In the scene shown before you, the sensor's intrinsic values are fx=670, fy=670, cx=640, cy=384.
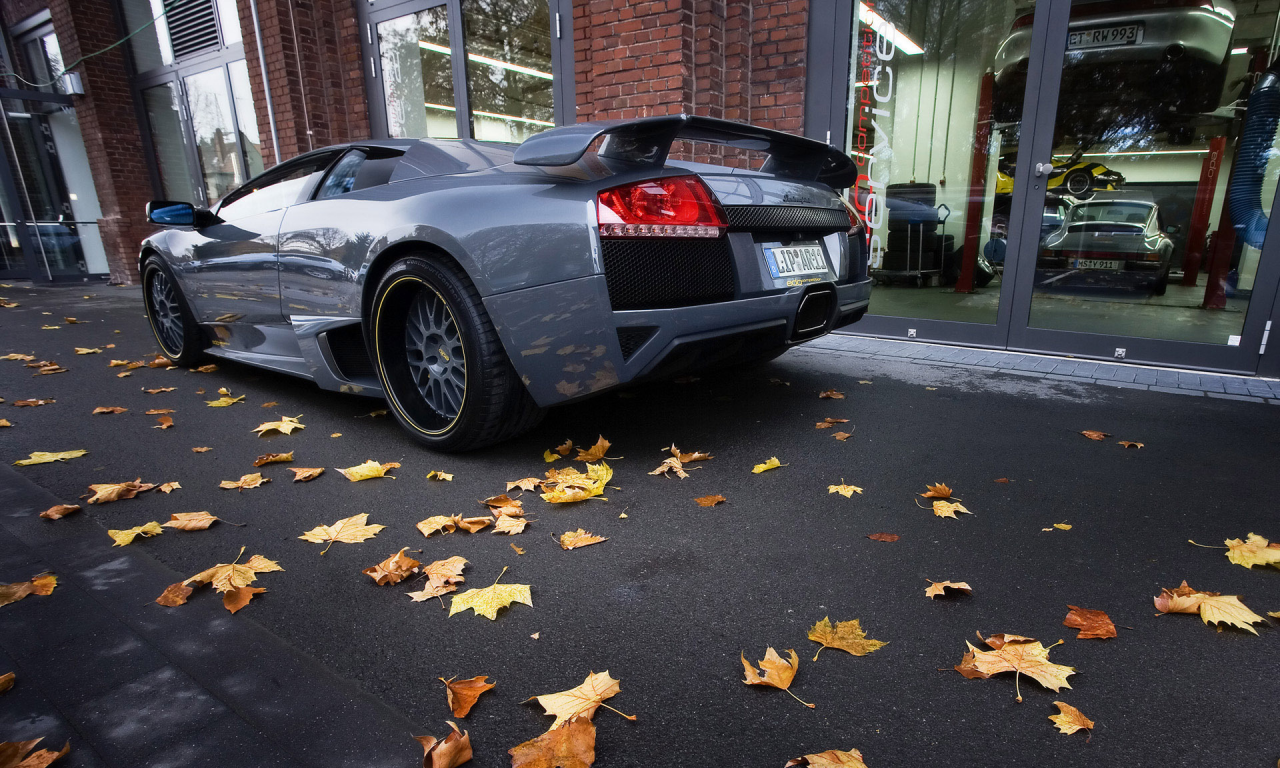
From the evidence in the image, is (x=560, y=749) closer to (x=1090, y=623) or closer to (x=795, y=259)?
(x=1090, y=623)

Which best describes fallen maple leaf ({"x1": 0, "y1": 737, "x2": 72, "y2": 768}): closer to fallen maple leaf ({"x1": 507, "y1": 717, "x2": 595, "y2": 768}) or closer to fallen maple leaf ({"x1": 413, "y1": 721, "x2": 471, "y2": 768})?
fallen maple leaf ({"x1": 413, "y1": 721, "x2": 471, "y2": 768})

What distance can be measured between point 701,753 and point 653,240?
1.56 metres

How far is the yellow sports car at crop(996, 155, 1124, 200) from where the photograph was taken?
176 inches

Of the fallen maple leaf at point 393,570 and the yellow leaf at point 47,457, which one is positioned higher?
the yellow leaf at point 47,457

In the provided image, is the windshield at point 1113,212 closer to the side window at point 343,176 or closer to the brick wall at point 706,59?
the brick wall at point 706,59

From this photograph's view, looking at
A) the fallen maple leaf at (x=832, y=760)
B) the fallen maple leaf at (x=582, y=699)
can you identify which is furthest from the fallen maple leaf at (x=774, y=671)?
the fallen maple leaf at (x=582, y=699)

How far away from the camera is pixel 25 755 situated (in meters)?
1.20

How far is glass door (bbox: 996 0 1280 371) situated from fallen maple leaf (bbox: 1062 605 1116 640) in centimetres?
345

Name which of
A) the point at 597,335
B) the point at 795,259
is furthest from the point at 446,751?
the point at 795,259

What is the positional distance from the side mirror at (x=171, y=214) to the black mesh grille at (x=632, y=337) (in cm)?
293

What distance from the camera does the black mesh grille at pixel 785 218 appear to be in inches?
96.9

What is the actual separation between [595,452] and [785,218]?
1204 millimetres

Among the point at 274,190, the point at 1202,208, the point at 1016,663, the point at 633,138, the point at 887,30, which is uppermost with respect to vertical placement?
the point at 887,30

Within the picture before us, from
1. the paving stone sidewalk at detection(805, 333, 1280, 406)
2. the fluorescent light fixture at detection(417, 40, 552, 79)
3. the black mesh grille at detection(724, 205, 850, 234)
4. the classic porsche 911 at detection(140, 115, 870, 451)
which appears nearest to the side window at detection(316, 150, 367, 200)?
the classic porsche 911 at detection(140, 115, 870, 451)
